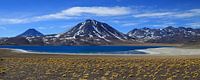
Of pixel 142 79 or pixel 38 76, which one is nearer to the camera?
pixel 142 79

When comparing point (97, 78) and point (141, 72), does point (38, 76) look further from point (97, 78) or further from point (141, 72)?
point (141, 72)

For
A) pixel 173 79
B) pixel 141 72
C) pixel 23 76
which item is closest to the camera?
pixel 173 79

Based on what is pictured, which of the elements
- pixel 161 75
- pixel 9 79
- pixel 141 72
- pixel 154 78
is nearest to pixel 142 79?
pixel 154 78

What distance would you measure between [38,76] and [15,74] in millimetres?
2065

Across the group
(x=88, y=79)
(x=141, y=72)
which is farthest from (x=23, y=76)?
(x=141, y=72)

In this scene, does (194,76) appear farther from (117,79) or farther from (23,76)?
(23,76)

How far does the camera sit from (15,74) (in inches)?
1014

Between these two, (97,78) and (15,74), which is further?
(15,74)

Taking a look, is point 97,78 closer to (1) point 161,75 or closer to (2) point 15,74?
(1) point 161,75

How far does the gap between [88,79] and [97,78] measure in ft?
2.69

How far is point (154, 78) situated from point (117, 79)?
2.20 metres

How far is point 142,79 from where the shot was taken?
2270 centimetres

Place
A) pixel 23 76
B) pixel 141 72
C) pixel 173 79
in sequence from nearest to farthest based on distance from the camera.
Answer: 1. pixel 173 79
2. pixel 23 76
3. pixel 141 72

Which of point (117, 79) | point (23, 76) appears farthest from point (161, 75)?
point (23, 76)
